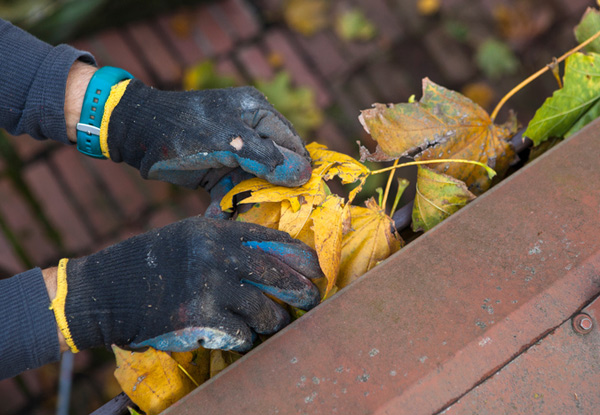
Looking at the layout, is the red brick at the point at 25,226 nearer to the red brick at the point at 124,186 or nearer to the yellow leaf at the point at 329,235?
the red brick at the point at 124,186

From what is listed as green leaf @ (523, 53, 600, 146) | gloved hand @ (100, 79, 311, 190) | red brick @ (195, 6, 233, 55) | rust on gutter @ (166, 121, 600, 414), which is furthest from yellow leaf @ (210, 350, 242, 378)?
red brick @ (195, 6, 233, 55)

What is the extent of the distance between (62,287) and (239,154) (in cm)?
46

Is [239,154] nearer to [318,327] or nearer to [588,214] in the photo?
[318,327]

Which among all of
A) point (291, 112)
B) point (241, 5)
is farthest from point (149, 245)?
point (241, 5)

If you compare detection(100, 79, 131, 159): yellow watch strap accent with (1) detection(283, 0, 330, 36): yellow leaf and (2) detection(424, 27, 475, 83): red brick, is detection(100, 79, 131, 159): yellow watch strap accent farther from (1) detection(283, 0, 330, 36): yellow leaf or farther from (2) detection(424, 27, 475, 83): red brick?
(2) detection(424, 27, 475, 83): red brick

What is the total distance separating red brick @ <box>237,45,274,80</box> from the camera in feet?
7.08

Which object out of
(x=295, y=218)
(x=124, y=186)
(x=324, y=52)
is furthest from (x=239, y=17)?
(x=295, y=218)

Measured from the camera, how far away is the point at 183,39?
2.17 metres

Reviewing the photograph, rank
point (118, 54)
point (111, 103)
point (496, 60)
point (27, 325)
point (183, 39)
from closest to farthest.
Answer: point (27, 325), point (111, 103), point (118, 54), point (183, 39), point (496, 60)

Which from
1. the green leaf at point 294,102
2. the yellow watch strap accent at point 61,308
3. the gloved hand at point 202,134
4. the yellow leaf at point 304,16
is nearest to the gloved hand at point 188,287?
the yellow watch strap accent at point 61,308

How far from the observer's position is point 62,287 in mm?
1024

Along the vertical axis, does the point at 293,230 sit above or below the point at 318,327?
above

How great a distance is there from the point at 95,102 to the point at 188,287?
60 centimetres

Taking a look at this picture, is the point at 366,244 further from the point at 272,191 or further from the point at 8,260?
the point at 8,260
